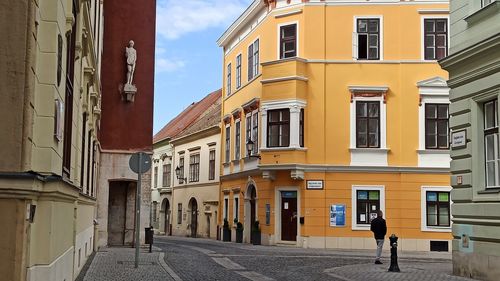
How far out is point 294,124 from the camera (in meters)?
31.3

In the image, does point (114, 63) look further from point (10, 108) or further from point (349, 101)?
point (10, 108)

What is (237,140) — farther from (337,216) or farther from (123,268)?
(123,268)

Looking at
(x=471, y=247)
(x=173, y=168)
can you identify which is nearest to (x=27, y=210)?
(x=471, y=247)

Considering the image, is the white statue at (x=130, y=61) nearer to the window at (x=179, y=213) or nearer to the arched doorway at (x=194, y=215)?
the arched doorway at (x=194, y=215)

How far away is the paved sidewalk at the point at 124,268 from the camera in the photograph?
15641mm

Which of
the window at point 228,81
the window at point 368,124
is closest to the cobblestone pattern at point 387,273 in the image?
the window at point 368,124

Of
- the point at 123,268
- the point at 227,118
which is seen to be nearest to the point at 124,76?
the point at 123,268

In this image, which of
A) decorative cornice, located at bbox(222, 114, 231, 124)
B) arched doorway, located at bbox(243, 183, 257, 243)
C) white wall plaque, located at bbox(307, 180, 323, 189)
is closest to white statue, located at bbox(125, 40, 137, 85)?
white wall plaque, located at bbox(307, 180, 323, 189)

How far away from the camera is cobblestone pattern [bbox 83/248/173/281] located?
15633mm

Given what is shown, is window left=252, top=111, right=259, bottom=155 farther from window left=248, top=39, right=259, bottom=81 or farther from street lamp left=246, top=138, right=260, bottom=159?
window left=248, top=39, right=259, bottom=81

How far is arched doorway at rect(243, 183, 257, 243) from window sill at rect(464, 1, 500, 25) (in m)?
20.6

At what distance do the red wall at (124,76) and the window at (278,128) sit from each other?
6.46m

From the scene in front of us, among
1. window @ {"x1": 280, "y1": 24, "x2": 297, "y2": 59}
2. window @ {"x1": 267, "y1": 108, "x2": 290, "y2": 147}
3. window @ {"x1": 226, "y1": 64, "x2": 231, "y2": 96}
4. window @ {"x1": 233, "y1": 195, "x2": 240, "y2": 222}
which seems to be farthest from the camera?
window @ {"x1": 226, "y1": 64, "x2": 231, "y2": 96}

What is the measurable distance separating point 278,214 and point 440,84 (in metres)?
9.74
